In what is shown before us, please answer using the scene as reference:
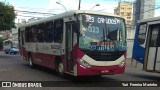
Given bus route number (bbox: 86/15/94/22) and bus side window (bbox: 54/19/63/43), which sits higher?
bus route number (bbox: 86/15/94/22)

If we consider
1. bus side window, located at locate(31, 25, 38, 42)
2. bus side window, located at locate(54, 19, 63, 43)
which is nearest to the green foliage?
bus side window, located at locate(31, 25, 38, 42)

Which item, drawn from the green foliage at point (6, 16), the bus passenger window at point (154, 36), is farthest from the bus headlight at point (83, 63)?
the green foliage at point (6, 16)

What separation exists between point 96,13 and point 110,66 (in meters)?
2.36

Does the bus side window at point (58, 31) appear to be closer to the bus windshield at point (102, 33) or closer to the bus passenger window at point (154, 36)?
the bus windshield at point (102, 33)

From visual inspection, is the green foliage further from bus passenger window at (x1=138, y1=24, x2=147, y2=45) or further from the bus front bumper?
the bus front bumper

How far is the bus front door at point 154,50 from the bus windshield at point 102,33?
2.26 meters

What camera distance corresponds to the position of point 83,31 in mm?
13758

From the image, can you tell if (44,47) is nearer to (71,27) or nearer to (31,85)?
(71,27)

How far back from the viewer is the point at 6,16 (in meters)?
44.1

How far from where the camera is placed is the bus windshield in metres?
13.8

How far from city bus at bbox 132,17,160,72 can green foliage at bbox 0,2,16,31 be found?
2900 cm

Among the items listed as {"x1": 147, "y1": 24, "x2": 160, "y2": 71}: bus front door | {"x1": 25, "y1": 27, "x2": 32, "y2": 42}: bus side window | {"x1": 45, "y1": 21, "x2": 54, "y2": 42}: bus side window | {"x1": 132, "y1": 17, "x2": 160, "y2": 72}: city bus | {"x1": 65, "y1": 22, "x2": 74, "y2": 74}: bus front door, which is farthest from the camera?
{"x1": 25, "y1": 27, "x2": 32, "y2": 42}: bus side window

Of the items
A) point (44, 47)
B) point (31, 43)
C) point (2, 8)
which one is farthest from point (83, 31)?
point (2, 8)

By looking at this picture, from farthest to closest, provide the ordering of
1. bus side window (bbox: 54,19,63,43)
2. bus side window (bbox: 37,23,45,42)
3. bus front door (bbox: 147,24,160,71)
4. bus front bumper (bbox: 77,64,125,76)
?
bus side window (bbox: 37,23,45,42) → bus front door (bbox: 147,24,160,71) → bus side window (bbox: 54,19,63,43) → bus front bumper (bbox: 77,64,125,76)
